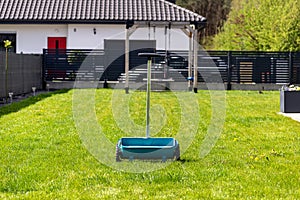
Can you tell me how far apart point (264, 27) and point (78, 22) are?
341 inches

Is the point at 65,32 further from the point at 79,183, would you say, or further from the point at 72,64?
the point at 79,183

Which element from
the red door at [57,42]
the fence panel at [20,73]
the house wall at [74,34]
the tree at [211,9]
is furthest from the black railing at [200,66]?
the tree at [211,9]

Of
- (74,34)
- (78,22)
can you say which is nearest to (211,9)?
(74,34)

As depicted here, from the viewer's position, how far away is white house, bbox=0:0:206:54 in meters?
22.3

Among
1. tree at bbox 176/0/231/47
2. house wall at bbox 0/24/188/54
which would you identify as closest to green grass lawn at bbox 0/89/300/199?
house wall at bbox 0/24/188/54

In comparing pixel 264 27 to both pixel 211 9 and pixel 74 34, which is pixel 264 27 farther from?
pixel 211 9

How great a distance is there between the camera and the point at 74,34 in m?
24.2

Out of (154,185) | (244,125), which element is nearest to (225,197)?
(154,185)

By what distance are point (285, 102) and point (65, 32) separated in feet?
47.2

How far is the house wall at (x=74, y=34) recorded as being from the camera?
24188mm

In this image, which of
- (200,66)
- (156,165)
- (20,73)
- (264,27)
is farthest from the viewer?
(264,27)

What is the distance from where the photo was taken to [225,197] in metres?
4.71

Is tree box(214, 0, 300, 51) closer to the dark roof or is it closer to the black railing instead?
the black railing

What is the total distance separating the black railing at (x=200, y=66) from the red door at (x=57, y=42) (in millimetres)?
3218
